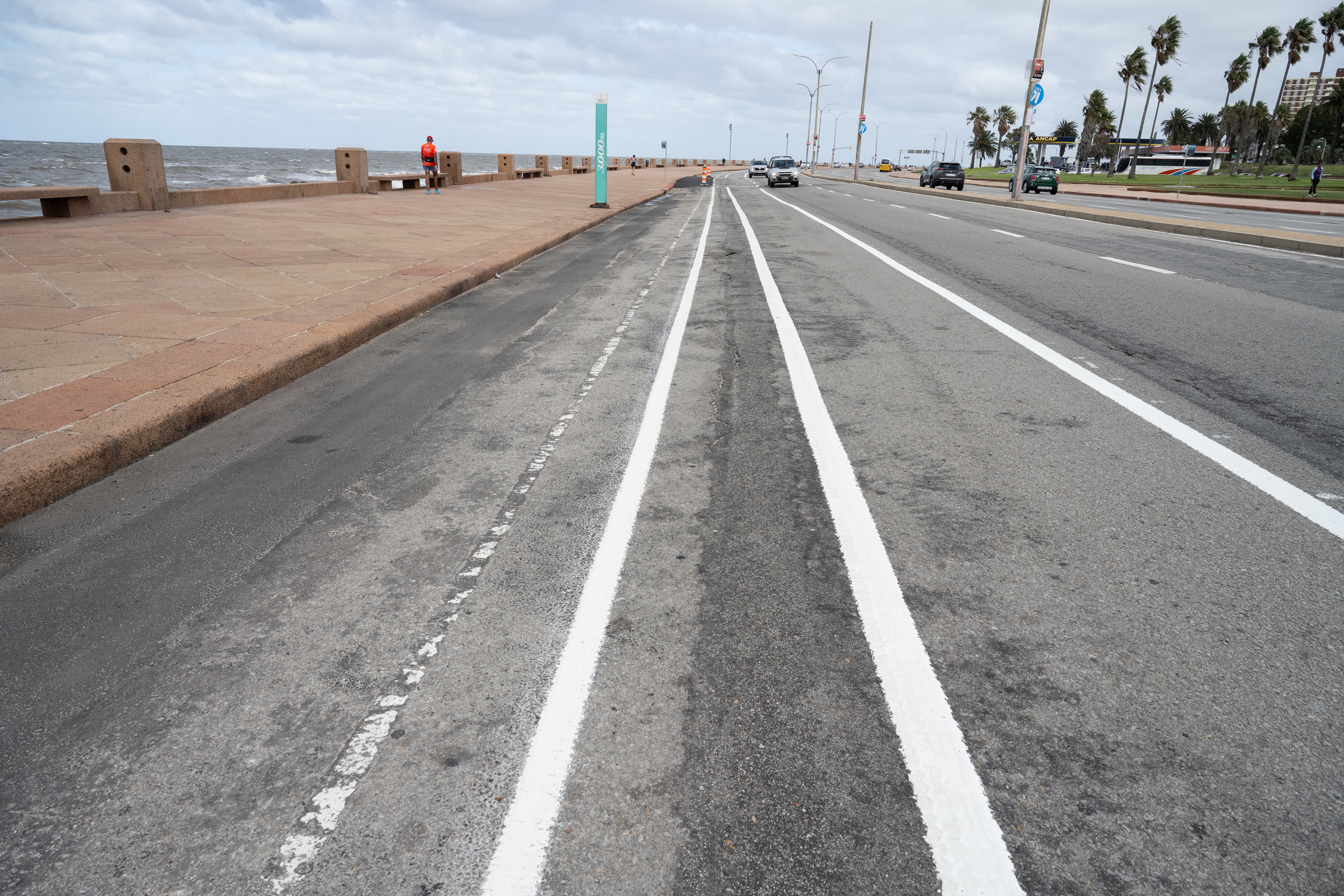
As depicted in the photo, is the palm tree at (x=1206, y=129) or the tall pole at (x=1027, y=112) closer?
the tall pole at (x=1027, y=112)

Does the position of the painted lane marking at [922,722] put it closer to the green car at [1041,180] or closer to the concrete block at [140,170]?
the concrete block at [140,170]

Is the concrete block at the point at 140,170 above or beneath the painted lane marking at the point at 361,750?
above

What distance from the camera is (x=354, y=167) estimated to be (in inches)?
901

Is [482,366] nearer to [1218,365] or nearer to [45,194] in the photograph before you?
[1218,365]

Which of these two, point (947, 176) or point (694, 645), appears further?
point (947, 176)

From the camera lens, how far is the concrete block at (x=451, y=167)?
29094mm

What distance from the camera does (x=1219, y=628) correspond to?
2768 mm

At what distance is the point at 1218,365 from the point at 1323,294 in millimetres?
4841

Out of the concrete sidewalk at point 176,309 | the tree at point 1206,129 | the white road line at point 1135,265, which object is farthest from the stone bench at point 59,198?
the tree at point 1206,129

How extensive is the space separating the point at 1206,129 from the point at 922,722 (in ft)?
551

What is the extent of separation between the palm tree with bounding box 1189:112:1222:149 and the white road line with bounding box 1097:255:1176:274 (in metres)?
147

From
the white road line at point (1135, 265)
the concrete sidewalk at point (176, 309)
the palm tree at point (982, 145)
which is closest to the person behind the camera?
the concrete sidewalk at point (176, 309)

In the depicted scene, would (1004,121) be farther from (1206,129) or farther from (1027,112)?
(1027,112)

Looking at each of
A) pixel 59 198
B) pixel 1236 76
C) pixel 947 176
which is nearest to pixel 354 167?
pixel 59 198
